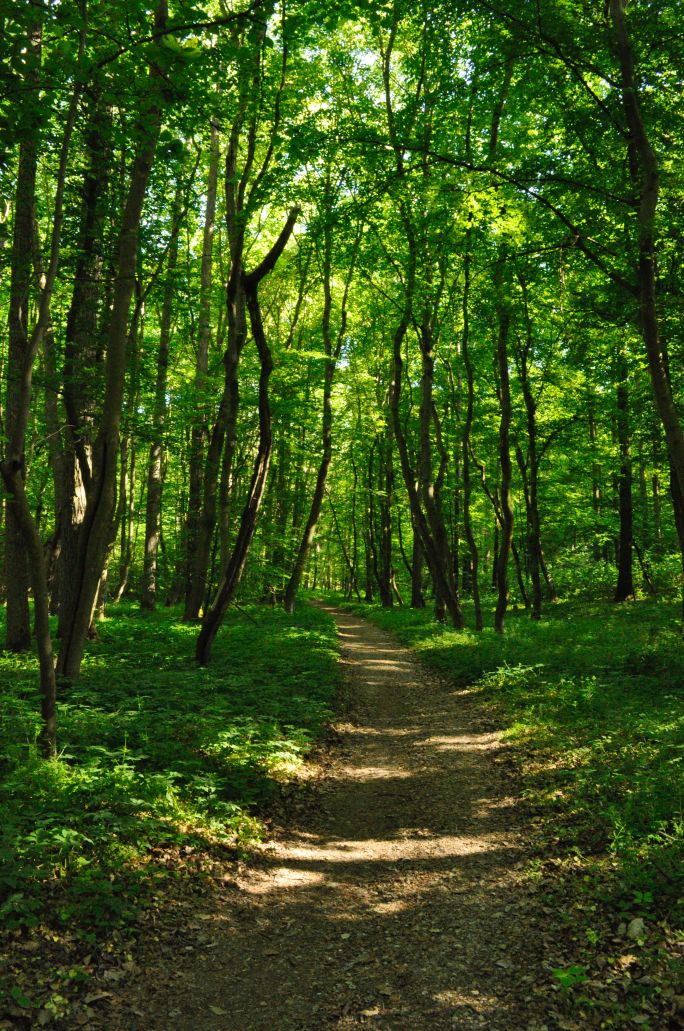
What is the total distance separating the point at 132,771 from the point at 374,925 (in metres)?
2.47

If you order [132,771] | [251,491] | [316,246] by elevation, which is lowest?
[132,771]

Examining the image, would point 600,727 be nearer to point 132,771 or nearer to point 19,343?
point 132,771

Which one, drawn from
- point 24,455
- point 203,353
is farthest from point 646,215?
point 203,353

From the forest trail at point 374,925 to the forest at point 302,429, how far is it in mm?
74

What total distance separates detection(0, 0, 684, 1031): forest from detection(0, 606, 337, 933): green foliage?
0.03 m

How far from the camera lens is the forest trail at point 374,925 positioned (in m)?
3.59

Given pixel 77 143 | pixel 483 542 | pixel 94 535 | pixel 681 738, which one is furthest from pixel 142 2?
pixel 483 542

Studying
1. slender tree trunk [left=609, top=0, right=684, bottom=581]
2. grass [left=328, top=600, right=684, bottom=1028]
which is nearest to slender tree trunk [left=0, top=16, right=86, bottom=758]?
grass [left=328, top=600, right=684, bottom=1028]

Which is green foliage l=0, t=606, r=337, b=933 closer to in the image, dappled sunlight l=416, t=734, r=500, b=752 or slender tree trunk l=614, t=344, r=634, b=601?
dappled sunlight l=416, t=734, r=500, b=752

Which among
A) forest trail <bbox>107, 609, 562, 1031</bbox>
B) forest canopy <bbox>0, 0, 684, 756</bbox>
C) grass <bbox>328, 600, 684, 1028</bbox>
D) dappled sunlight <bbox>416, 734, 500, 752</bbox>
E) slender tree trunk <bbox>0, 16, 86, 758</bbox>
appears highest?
forest canopy <bbox>0, 0, 684, 756</bbox>

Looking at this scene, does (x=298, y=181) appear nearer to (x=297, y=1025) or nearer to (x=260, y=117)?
(x=260, y=117)

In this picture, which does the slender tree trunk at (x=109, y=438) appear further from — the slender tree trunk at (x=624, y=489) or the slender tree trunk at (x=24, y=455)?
the slender tree trunk at (x=624, y=489)

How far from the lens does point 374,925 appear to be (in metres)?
4.49

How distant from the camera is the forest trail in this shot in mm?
3592
